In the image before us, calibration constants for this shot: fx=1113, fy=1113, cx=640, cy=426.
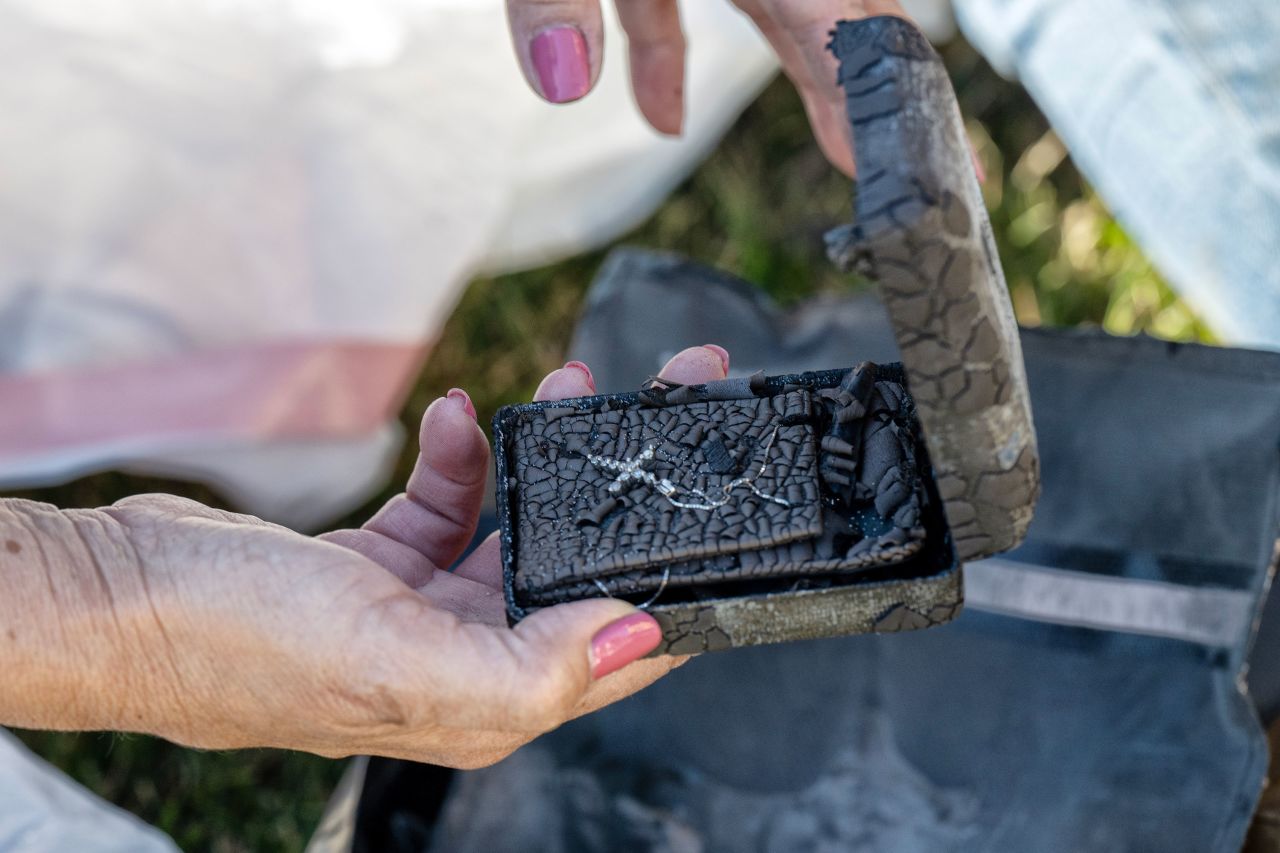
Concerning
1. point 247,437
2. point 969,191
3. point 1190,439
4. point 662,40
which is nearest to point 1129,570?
point 1190,439

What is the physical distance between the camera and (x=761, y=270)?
A: 94.2 inches

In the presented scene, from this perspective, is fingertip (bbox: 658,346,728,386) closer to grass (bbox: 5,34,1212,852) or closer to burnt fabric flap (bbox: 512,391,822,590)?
burnt fabric flap (bbox: 512,391,822,590)

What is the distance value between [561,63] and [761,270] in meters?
1.05

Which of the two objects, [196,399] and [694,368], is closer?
[694,368]

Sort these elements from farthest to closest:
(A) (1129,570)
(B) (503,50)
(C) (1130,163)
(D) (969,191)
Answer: (B) (503,50) → (C) (1130,163) → (A) (1129,570) → (D) (969,191)

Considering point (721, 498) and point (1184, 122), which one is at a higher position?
point (1184, 122)

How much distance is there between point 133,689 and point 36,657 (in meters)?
0.09

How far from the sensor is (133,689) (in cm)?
107

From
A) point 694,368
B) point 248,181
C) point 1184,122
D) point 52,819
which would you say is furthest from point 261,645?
point 1184,122

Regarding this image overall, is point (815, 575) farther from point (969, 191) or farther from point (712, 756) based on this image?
point (712, 756)

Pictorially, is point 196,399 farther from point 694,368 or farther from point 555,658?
point 555,658

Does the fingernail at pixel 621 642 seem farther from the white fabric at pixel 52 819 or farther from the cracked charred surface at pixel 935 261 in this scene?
the white fabric at pixel 52 819

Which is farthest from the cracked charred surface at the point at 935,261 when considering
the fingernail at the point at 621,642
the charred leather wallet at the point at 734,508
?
the fingernail at the point at 621,642

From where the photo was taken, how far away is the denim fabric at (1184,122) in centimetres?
170
